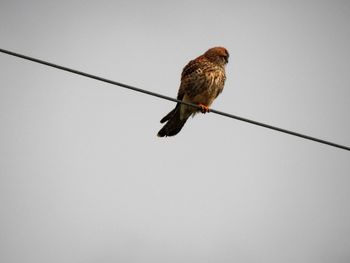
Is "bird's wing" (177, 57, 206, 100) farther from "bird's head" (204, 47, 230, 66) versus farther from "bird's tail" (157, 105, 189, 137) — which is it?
"bird's tail" (157, 105, 189, 137)

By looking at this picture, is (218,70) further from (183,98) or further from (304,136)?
(304,136)

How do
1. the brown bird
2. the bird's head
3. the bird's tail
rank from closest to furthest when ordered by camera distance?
the brown bird, the bird's tail, the bird's head

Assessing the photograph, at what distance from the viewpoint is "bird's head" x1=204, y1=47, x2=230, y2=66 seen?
877cm

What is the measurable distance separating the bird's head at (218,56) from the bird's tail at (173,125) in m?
0.97

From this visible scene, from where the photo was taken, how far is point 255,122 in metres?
5.17

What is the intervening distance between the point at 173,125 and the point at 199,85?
33.3 inches

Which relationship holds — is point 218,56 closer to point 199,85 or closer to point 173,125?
point 199,85

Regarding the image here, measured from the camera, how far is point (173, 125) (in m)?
Result: 8.77

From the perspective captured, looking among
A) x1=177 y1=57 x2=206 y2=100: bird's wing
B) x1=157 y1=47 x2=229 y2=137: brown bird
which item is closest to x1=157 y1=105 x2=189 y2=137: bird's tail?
x1=157 y1=47 x2=229 y2=137: brown bird

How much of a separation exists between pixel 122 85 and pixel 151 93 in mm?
293

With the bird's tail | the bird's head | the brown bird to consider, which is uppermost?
the bird's head

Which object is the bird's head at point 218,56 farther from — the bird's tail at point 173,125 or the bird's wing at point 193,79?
the bird's tail at point 173,125

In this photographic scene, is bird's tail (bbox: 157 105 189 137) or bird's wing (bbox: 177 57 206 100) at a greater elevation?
A: bird's wing (bbox: 177 57 206 100)

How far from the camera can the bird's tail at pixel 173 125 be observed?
8625 mm
